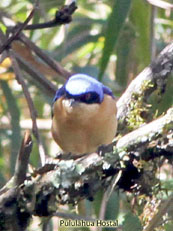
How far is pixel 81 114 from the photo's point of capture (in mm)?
3795

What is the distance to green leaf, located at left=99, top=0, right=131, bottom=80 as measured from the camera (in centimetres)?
358

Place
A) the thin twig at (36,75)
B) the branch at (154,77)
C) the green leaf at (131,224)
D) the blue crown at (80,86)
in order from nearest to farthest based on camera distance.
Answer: the green leaf at (131,224) → the branch at (154,77) → the blue crown at (80,86) → the thin twig at (36,75)

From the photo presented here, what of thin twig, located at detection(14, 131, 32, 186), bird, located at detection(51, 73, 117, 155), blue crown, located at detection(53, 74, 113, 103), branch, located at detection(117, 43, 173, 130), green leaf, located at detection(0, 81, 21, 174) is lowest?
green leaf, located at detection(0, 81, 21, 174)

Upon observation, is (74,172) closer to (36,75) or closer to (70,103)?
(70,103)

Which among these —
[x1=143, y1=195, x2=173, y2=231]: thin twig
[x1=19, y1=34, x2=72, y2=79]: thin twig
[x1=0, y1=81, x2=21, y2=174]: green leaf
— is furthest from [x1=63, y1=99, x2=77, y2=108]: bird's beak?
[x1=143, y1=195, x2=173, y2=231]: thin twig

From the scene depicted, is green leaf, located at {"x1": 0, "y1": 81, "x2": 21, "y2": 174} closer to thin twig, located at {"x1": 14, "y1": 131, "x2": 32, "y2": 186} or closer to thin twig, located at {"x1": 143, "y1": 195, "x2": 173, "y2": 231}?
thin twig, located at {"x1": 143, "y1": 195, "x2": 173, "y2": 231}

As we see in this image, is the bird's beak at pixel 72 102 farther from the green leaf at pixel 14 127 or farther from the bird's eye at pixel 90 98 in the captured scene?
the green leaf at pixel 14 127

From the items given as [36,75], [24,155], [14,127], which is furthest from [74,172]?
[14,127]

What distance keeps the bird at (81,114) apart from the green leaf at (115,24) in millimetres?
176

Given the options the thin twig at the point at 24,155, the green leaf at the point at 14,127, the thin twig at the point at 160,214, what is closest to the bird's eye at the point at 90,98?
the green leaf at the point at 14,127

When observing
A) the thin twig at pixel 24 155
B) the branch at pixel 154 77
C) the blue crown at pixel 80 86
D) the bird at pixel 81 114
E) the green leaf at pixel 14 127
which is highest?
the thin twig at pixel 24 155

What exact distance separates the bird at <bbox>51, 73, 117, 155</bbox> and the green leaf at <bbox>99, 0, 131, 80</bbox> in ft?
0.58

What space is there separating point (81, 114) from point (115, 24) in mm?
553

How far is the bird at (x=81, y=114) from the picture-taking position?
12.3ft
